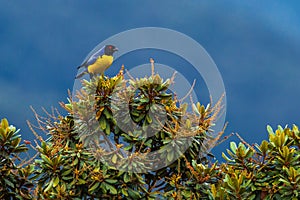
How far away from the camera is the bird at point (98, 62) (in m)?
A: 7.15

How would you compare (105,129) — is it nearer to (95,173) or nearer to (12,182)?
(95,173)

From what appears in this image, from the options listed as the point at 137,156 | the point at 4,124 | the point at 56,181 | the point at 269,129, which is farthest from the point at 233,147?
the point at 4,124

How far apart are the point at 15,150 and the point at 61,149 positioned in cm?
61

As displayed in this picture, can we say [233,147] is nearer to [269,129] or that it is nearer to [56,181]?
[269,129]

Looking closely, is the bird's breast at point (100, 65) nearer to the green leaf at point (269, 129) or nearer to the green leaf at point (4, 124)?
the green leaf at point (4, 124)

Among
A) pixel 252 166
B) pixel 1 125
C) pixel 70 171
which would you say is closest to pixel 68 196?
pixel 70 171

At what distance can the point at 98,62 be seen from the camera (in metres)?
7.16

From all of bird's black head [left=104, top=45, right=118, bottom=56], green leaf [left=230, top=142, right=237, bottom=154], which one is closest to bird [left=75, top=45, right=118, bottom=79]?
bird's black head [left=104, top=45, right=118, bottom=56]

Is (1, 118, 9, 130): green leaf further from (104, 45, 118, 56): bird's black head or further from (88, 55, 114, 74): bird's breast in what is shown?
(104, 45, 118, 56): bird's black head

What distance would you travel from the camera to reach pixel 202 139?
6559mm

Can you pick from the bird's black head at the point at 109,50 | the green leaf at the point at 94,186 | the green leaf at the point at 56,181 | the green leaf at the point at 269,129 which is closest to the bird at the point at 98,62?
the bird's black head at the point at 109,50

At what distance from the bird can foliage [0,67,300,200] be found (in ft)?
2.27

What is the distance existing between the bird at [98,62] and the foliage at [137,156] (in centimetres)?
69

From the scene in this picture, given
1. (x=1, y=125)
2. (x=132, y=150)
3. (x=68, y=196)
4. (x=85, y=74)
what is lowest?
(x=68, y=196)
